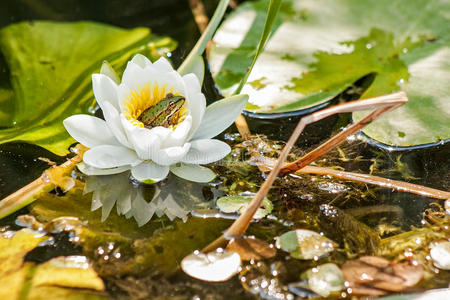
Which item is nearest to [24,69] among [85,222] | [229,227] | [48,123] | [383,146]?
[48,123]

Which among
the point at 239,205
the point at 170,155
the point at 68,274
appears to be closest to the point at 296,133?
the point at 239,205

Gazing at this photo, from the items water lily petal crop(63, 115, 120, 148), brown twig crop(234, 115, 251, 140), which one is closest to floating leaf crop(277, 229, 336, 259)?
brown twig crop(234, 115, 251, 140)

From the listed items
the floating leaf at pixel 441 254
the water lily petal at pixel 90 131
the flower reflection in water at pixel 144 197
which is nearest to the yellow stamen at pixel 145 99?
the water lily petal at pixel 90 131

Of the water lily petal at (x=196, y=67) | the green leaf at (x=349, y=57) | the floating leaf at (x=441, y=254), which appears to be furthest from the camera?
the green leaf at (x=349, y=57)

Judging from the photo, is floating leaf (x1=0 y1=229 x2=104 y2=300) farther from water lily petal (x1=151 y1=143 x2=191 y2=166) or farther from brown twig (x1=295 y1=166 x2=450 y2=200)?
brown twig (x1=295 y1=166 x2=450 y2=200)

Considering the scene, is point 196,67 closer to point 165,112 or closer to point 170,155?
point 165,112

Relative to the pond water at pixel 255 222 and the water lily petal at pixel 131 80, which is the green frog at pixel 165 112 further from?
the pond water at pixel 255 222

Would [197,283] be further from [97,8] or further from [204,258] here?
[97,8]

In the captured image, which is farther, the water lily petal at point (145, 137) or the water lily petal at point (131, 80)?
the water lily petal at point (131, 80)

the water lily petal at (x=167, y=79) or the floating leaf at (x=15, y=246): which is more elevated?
the water lily petal at (x=167, y=79)
